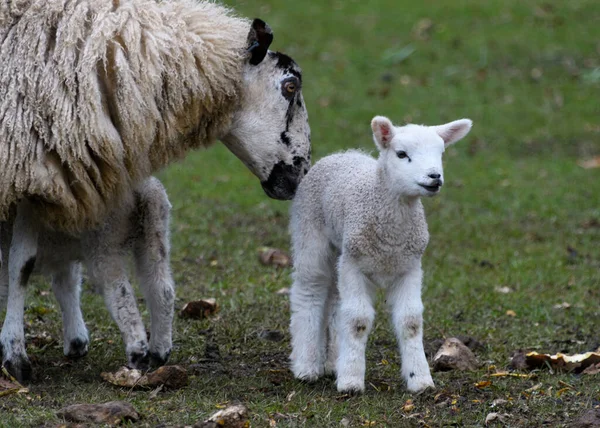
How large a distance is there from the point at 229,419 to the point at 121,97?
6.01ft

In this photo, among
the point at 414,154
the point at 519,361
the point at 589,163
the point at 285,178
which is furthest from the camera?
the point at 589,163

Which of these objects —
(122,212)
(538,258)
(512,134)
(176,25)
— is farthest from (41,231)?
(512,134)

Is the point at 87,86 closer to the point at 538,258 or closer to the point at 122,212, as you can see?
the point at 122,212

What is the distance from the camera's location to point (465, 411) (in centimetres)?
520

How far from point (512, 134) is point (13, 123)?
10755mm

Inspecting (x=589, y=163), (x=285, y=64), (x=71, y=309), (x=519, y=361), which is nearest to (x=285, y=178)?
(x=285, y=64)

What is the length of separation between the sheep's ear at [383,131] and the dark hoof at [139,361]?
1.73 m

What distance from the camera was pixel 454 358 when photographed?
6.11m

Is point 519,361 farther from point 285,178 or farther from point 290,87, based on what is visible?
point 290,87

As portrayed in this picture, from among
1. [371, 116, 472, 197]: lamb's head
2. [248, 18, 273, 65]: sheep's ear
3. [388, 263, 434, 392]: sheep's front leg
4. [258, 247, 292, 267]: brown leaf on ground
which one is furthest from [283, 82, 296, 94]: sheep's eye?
[258, 247, 292, 267]: brown leaf on ground

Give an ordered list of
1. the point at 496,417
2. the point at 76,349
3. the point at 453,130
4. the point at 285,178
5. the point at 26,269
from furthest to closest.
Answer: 1. the point at 76,349
2. the point at 285,178
3. the point at 26,269
4. the point at 453,130
5. the point at 496,417

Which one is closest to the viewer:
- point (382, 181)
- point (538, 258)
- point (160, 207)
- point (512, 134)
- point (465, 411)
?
point (465, 411)

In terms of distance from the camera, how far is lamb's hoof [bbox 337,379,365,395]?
544 cm

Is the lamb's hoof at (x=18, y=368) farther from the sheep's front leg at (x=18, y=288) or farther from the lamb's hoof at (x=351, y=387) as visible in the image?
the lamb's hoof at (x=351, y=387)
